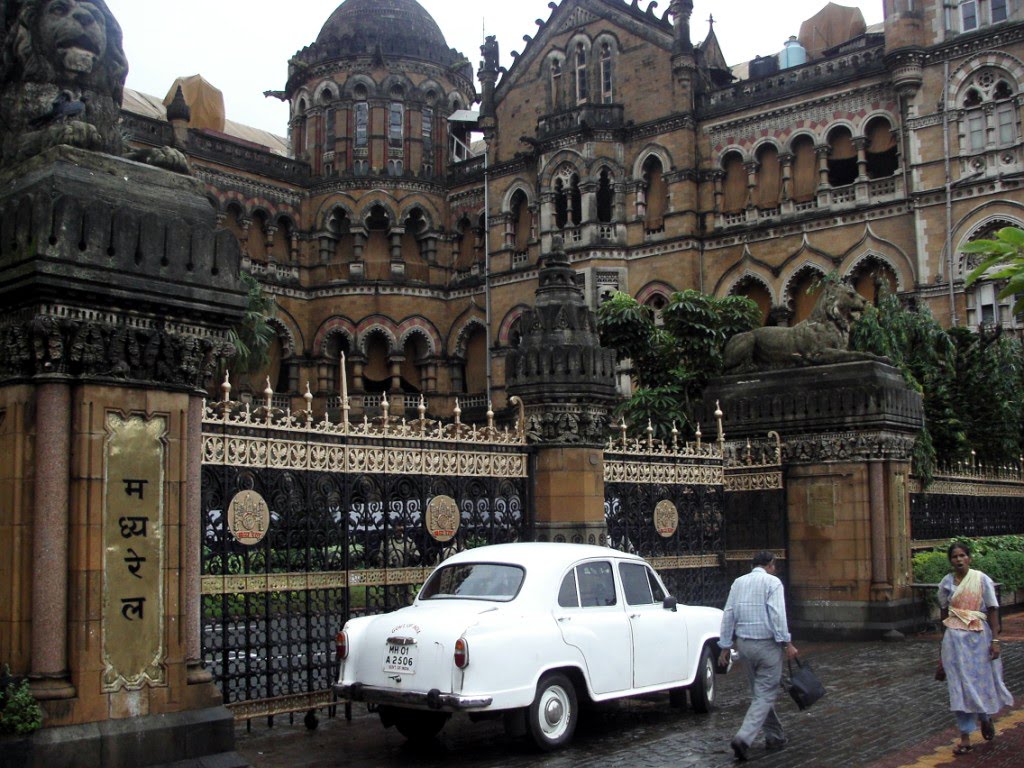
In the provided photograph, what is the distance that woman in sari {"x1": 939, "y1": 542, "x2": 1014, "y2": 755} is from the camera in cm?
847

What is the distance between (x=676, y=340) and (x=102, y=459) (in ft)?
63.0

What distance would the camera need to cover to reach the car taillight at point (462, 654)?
25.7 ft

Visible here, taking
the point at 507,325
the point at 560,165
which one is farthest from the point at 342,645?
the point at 507,325

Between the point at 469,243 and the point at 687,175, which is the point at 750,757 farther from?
the point at 469,243

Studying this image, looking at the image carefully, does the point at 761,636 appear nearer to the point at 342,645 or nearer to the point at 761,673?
the point at 761,673

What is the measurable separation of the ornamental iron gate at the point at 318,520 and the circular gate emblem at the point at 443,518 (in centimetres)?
1

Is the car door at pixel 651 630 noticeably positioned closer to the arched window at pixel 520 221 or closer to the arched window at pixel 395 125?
the arched window at pixel 520 221

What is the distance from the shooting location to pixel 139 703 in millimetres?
7367

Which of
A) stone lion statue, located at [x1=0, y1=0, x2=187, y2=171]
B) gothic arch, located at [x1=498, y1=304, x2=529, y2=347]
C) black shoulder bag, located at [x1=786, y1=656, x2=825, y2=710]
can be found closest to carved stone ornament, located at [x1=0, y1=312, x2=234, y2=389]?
stone lion statue, located at [x1=0, y1=0, x2=187, y2=171]

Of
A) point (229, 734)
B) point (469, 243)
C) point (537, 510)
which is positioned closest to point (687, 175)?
point (469, 243)

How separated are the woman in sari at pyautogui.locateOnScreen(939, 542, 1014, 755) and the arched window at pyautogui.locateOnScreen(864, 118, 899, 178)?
27499mm

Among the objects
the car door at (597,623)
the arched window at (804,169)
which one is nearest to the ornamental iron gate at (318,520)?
the car door at (597,623)

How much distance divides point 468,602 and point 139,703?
8.19 ft

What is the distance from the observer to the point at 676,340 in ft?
Result: 83.7
